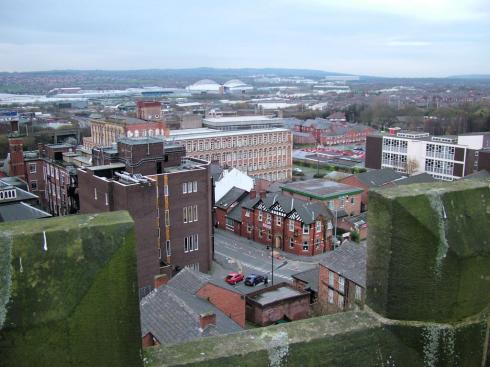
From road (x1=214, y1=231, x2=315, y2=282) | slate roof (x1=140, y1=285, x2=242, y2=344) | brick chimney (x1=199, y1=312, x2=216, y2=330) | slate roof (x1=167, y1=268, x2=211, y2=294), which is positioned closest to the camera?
slate roof (x1=140, y1=285, x2=242, y2=344)

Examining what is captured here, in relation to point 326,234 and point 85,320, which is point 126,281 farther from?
point 326,234

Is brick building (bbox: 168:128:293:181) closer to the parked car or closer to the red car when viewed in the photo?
the red car

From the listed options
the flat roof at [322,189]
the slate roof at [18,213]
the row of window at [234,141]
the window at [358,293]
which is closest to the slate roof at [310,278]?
the window at [358,293]

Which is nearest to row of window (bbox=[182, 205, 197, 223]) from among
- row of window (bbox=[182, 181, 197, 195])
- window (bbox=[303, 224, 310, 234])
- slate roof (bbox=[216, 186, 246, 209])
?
row of window (bbox=[182, 181, 197, 195])

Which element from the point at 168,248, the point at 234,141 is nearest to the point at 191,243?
the point at 168,248

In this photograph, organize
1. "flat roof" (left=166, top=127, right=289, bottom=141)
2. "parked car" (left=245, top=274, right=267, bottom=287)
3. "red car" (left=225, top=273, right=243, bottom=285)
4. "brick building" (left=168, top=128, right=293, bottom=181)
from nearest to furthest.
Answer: "parked car" (left=245, top=274, right=267, bottom=287) → "red car" (left=225, top=273, right=243, bottom=285) → "flat roof" (left=166, top=127, right=289, bottom=141) → "brick building" (left=168, top=128, right=293, bottom=181)

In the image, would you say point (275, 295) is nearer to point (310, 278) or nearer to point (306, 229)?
point (310, 278)

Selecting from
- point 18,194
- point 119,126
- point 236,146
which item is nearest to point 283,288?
point 18,194
